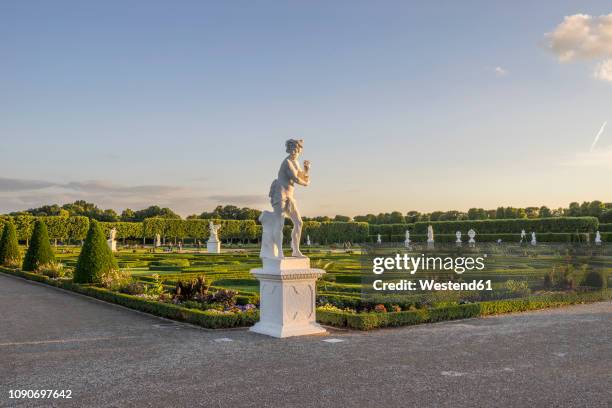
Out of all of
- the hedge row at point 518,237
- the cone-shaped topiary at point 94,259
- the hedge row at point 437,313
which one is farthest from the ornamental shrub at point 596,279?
the hedge row at point 518,237

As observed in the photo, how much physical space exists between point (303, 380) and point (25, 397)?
2.72 meters

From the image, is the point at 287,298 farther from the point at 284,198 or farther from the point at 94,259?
the point at 94,259

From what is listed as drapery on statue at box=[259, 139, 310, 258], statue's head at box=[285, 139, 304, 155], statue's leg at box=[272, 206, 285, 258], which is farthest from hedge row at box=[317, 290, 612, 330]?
statue's head at box=[285, 139, 304, 155]

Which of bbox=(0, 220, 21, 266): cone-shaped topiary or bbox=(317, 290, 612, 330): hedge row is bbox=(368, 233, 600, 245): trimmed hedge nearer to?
bbox=(317, 290, 612, 330): hedge row

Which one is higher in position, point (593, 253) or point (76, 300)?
point (593, 253)

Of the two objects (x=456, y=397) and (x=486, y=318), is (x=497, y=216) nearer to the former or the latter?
(x=486, y=318)

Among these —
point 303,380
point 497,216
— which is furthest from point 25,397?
point 497,216

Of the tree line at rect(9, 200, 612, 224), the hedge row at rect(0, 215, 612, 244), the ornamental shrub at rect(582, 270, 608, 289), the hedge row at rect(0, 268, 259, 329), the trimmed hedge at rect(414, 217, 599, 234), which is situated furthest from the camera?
the tree line at rect(9, 200, 612, 224)

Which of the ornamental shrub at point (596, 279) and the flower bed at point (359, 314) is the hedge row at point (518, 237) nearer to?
the ornamental shrub at point (596, 279)

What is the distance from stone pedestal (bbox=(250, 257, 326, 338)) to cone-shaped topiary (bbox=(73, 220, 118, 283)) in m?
8.27

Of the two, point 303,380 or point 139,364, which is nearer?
point 303,380

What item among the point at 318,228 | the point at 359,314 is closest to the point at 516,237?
the point at 318,228

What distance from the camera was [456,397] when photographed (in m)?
5.20

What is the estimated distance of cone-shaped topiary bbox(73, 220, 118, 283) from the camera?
1536 cm
